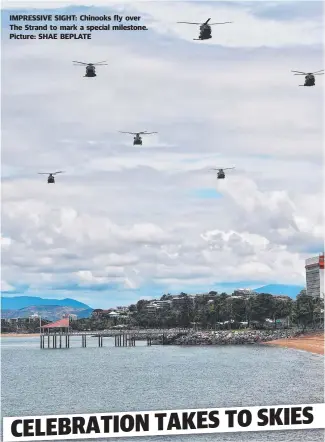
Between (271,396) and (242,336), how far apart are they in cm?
9665

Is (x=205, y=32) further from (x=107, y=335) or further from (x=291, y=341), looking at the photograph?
(x=107, y=335)

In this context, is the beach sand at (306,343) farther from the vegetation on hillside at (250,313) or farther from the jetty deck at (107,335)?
the jetty deck at (107,335)

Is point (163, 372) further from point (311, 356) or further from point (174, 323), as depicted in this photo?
point (174, 323)

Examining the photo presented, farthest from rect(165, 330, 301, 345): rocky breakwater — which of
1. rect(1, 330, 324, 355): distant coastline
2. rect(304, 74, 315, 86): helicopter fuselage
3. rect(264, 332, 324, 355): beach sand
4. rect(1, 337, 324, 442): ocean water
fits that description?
rect(304, 74, 315, 86): helicopter fuselage

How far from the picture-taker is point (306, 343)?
12962cm

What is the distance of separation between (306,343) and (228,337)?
27906 millimetres

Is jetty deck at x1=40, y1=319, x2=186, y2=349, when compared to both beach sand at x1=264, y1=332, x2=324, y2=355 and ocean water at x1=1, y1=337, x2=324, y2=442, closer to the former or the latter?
beach sand at x1=264, y1=332, x2=324, y2=355

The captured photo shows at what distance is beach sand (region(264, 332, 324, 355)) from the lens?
114 metres

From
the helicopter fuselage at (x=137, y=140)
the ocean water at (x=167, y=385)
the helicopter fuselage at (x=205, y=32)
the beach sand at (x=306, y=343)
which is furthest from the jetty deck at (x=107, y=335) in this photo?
the helicopter fuselage at (x=205, y=32)

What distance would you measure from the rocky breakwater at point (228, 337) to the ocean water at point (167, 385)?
3878cm

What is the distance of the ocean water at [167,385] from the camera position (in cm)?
5475

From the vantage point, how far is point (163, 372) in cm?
8575

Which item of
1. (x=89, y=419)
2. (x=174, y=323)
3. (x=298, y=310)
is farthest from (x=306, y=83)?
(x=174, y=323)

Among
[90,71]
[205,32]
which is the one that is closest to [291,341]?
[90,71]
